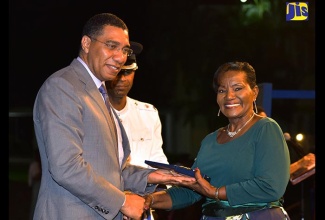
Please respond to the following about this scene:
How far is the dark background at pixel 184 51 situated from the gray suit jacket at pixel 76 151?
645cm

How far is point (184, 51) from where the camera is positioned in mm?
11828

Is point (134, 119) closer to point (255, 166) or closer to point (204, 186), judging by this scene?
point (204, 186)

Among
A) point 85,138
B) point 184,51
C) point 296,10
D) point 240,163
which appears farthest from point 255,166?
point 184,51

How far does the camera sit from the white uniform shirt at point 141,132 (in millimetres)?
5434

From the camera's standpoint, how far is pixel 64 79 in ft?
11.8

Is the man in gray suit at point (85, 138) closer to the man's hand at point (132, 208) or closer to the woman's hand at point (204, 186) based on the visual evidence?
the man's hand at point (132, 208)

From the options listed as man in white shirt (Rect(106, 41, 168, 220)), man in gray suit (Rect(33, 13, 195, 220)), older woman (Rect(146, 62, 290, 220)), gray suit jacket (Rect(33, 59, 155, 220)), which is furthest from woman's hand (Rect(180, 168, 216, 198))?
man in white shirt (Rect(106, 41, 168, 220))

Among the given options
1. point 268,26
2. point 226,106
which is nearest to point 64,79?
point 226,106

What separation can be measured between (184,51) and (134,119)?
642cm

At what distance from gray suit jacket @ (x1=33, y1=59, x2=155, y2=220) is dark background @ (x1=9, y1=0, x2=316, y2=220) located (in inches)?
254

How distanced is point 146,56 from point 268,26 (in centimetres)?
222

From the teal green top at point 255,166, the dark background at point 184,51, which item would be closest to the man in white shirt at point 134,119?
the teal green top at point 255,166

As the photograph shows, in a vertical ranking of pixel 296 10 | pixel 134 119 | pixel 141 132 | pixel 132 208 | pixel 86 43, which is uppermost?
pixel 296 10

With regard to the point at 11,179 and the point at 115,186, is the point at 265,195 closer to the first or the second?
the point at 115,186
